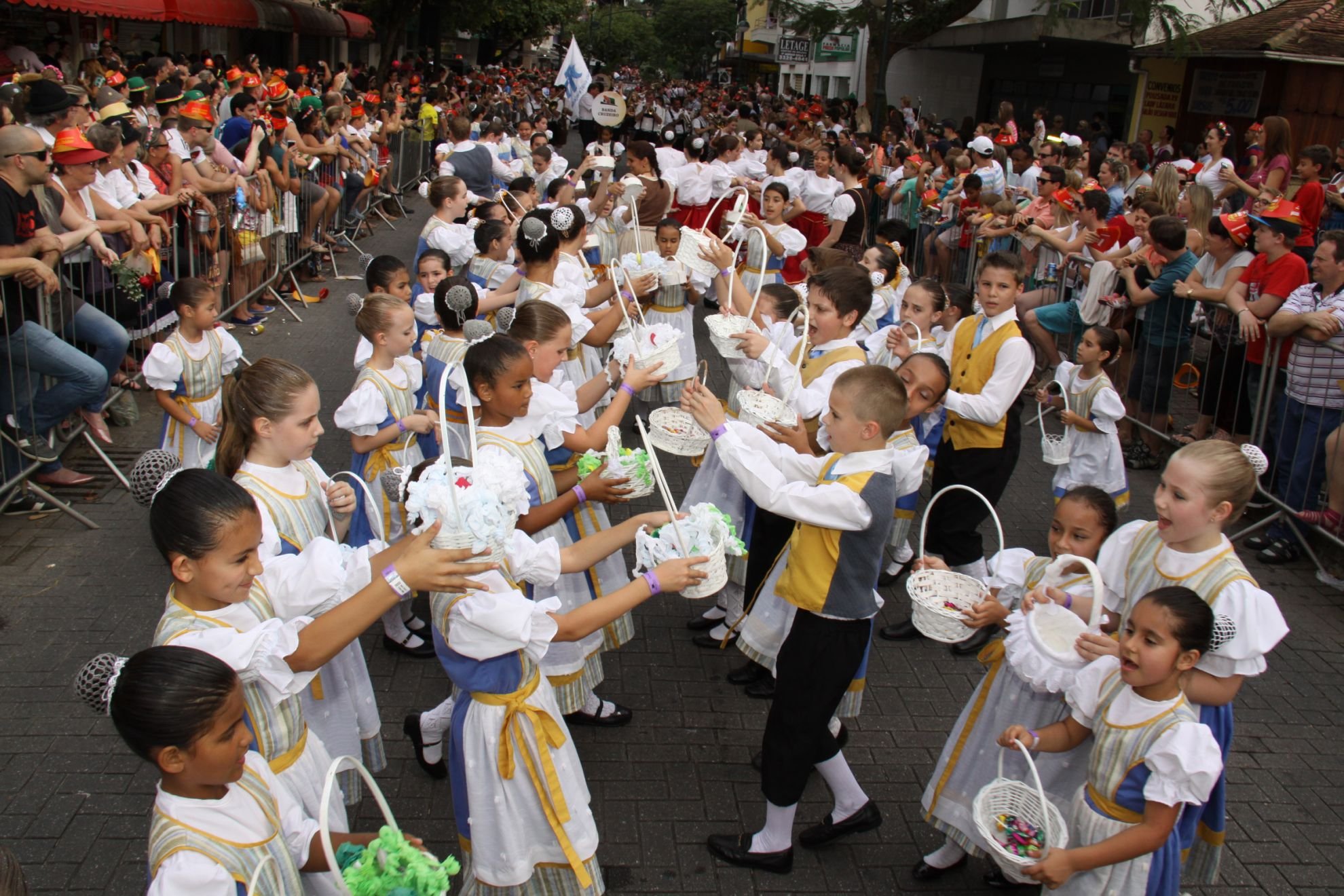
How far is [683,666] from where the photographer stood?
5461mm

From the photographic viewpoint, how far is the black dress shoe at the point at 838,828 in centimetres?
409

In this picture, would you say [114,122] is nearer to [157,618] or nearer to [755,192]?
[157,618]

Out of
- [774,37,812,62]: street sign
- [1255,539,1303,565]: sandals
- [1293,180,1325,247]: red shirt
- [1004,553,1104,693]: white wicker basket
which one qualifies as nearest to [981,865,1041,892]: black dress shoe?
[1004,553,1104,693]: white wicker basket

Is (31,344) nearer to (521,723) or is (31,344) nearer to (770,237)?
(521,723)

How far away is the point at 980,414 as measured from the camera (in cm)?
562

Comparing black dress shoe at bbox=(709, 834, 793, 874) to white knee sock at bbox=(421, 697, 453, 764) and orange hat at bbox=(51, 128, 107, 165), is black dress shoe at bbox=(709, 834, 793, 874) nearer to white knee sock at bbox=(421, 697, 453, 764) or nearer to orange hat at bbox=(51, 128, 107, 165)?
white knee sock at bbox=(421, 697, 453, 764)

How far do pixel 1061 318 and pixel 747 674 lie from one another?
6284 millimetres

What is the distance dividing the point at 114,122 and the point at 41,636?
5.69 meters

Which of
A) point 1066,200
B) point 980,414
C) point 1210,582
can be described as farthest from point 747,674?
point 1066,200

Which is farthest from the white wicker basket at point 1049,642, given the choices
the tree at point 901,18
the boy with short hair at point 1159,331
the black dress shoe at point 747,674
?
the tree at point 901,18

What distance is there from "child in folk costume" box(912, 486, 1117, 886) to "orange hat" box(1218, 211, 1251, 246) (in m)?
5.67

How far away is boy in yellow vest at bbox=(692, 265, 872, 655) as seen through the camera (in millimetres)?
4984

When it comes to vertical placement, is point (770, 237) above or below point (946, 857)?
above

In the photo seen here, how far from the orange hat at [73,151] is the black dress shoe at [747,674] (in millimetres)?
6073
